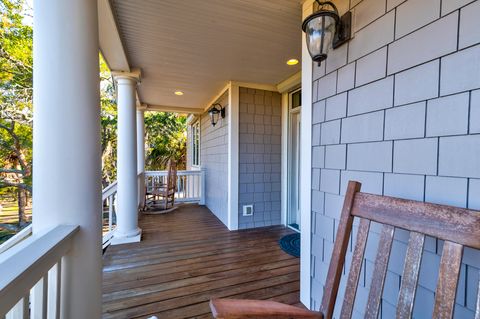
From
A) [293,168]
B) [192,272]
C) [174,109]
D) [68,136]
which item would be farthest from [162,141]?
[68,136]

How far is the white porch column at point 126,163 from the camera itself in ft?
10.4

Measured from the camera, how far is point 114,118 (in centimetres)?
944

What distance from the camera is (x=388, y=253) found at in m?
0.90

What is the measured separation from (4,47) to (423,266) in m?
8.03

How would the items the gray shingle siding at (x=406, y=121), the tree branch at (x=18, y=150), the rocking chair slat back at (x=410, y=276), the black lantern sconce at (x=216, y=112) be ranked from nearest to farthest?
the rocking chair slat back at (x=410, y=276) → the gray shingle siding at (x=406, y=121) → the black lantern sconce at (x=216, y=112) → the tree branch at (x=18, y=150)

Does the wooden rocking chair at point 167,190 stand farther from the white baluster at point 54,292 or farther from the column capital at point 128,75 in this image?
the white baluster at point 54,292

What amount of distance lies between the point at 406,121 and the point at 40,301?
1794 mm

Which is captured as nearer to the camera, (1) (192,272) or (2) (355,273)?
(2) (355,273)

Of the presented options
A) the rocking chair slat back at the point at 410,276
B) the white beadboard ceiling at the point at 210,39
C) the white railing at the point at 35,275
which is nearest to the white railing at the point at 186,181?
the white beadboard ceiling at the point at 210,39

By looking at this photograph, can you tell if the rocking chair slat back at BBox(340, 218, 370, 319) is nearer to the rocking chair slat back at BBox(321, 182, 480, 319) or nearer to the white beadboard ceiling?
the rocking chair slat back at BBox(321, 182, 480, 319)

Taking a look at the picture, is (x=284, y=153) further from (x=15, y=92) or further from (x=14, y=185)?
(x=15, y=92)

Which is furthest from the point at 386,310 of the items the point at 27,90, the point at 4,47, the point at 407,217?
the point at 4,47

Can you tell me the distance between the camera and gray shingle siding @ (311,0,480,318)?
89 centimetres

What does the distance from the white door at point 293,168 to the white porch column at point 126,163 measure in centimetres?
249
